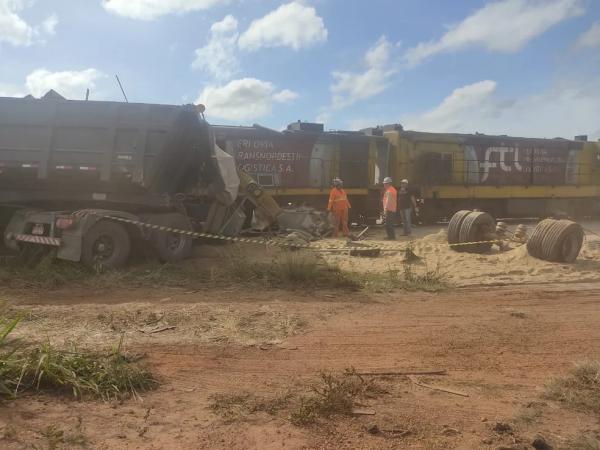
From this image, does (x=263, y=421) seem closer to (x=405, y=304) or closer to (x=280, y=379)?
(x=280, y=379)

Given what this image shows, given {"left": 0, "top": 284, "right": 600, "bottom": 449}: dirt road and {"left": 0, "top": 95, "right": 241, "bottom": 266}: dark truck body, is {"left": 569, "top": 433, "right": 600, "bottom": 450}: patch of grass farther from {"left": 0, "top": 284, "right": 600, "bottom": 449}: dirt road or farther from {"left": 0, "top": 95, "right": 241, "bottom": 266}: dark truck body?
{"left": 0, "top": 95, "right": 241, "bottom": 266}: dark truck body

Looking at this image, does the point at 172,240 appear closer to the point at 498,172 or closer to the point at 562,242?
the point at 562,242

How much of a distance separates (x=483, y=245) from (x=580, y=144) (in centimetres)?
1348

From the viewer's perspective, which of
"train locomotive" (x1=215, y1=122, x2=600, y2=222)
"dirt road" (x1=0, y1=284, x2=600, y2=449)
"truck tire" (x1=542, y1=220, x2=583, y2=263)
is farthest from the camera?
"train locomotive" (x1=215, y1=122, x2=600, y2=222)

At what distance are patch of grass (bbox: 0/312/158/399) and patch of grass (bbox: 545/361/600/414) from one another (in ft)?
9.72

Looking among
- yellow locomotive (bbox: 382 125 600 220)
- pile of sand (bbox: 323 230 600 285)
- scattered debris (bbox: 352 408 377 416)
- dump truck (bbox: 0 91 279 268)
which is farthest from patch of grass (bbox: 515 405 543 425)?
yellow locomotive (bbox: 382 125 600 220)

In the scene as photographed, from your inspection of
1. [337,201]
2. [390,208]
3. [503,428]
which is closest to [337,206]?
[337,201]

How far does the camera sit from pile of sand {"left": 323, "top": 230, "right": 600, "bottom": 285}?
363 inches

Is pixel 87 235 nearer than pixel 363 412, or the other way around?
pixel 363 412

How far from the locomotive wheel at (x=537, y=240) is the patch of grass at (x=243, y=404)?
25.4 feet

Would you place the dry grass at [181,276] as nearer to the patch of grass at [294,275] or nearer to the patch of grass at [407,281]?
the patch of grass at [294,275]

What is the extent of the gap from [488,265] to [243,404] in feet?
23.9

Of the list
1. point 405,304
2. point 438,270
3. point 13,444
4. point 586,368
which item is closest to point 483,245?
point 438,270

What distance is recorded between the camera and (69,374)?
158 inches
